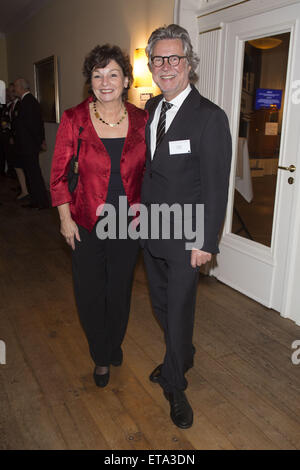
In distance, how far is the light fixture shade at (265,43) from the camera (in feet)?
9.34

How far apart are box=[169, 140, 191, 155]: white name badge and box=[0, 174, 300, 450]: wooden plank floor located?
3.97 feet

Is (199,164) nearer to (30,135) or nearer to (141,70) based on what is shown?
(141,70)

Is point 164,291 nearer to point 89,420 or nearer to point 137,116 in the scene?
point 89,420

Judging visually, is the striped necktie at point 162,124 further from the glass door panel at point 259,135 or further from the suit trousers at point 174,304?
the glass door panel at point 259,135

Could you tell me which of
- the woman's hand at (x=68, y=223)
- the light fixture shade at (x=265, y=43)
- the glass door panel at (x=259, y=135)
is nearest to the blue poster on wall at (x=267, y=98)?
the glass door panel at (x=259, y=135)

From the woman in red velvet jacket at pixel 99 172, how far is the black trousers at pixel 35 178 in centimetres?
430

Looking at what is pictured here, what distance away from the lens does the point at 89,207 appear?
6.14 ft

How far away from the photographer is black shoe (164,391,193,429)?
6.13 feet

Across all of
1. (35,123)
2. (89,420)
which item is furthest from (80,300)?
(35,123)

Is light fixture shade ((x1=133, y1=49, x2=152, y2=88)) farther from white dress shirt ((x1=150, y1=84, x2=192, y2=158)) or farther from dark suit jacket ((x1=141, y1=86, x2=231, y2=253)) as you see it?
dark suit jacket ((x1=141, y1=86, x2=231, y2=253))

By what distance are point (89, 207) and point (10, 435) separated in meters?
1.05

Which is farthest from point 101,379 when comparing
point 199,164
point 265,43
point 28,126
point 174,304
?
point 28,126

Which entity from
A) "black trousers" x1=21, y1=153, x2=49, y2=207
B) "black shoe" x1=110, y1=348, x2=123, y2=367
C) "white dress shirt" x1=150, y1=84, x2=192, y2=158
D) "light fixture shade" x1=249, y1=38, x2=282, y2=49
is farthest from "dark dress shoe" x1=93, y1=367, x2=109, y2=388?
Result: "black trousers" x1=21, y1=153, x2=49, y2=207

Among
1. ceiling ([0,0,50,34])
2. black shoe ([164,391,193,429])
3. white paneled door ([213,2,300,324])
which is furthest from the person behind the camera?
ceiling ([0,0,50,34])
